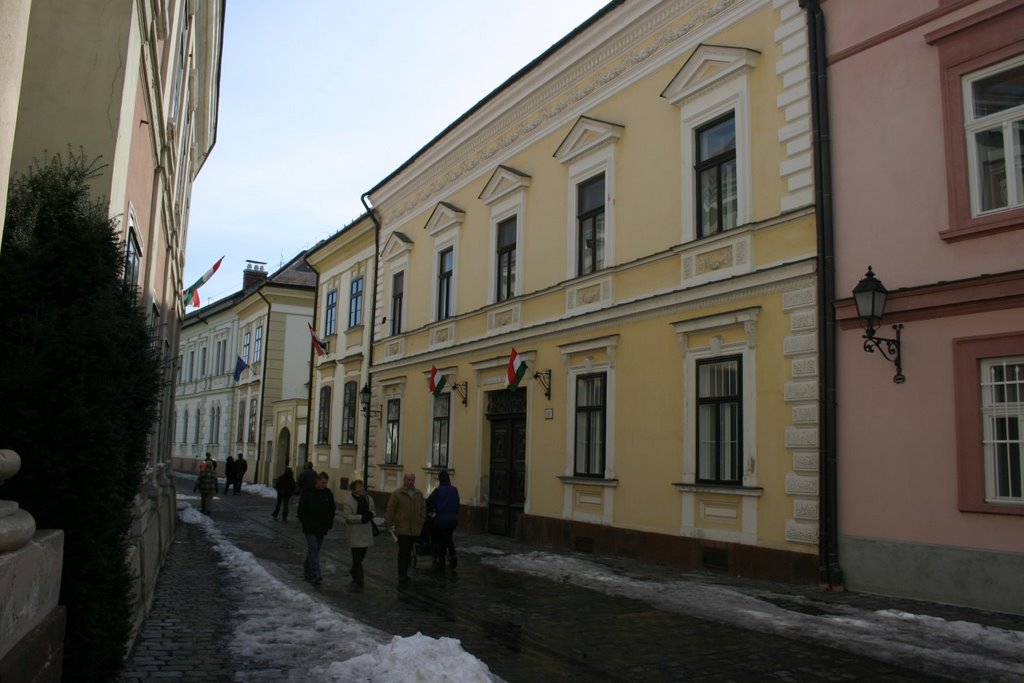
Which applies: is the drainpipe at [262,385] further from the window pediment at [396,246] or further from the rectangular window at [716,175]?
the rectangular window at [716,175]

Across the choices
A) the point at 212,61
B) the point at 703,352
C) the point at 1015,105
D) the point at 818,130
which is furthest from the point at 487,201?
the point at 1015,105

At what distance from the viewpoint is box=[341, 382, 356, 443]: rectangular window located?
1128 inches

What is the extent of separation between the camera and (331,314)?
32.0 metres

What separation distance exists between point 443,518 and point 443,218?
11.0 m

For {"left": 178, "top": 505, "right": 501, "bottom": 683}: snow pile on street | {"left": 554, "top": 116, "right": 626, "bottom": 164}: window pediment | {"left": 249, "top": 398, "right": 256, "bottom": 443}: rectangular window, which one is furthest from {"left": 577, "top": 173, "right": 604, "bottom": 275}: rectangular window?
{"left": 249, "top": 398, "right": 256, "bottom": 443}: rectangular window

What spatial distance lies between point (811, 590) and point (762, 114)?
6.93 m

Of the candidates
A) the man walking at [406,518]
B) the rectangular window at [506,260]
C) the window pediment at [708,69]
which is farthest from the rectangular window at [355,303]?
the window pediment at [708,69]

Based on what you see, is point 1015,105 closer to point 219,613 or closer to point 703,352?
point 703,352

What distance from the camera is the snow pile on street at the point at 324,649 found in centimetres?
664

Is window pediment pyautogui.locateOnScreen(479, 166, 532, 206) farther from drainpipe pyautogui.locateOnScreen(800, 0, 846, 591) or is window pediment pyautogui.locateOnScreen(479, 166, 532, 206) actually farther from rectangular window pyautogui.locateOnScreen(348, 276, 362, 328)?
rectangular window pyautogui.locateOnScreen(348, 276, 362, 328)

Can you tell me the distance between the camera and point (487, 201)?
818 inches

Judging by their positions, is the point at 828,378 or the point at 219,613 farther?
the point at 828,378

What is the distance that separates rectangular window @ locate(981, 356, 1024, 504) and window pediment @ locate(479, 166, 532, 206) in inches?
447

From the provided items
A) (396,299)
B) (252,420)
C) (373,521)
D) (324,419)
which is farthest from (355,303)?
(252,420)
